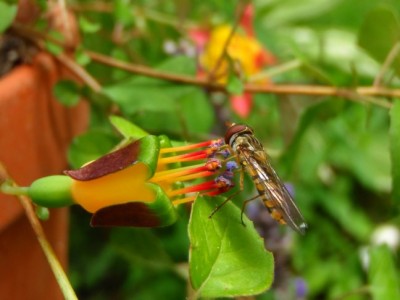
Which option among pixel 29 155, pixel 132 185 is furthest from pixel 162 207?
pixel 29 155

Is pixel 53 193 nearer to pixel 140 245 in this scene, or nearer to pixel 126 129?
pixel 126 129

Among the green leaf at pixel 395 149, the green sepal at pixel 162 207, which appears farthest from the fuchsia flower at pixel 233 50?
the green sepal at pixel 162 207

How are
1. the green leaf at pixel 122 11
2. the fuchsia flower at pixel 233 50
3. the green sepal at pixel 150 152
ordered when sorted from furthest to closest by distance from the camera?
the fuchsia flower at pixel 233 50 → the green leaf at pixel 122 11 → the green sepal at pixel 150 152

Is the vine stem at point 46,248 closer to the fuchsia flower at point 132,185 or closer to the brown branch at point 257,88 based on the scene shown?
the fuchsia flower at point 132,185

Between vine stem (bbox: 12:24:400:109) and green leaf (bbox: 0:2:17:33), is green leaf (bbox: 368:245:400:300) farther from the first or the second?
green leaf (bbox: 0:2:17:33)

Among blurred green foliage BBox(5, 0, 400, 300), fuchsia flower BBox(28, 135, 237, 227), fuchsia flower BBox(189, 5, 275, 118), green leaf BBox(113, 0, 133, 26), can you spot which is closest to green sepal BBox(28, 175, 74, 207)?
fuchsia flower BBox(28, 135, 237, 227)
